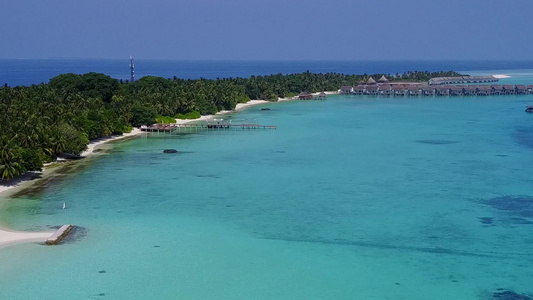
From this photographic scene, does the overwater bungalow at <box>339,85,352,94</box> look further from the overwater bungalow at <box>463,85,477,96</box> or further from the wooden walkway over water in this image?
the wooden walkway over water

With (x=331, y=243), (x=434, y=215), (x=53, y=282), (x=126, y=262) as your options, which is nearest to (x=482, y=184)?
(x=434, y=215)

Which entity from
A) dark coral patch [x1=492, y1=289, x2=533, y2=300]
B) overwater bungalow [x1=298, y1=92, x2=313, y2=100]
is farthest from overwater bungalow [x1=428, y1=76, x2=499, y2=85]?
dark coral patch [x1=492, y1=289, x2=533, y2=300]

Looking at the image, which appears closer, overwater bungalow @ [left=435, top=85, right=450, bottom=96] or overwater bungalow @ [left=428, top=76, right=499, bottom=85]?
overwater bungalow @ [left=435, top=85, right=450, bottom=96]

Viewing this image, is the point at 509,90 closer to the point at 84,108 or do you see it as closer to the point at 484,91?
the point at 484,91

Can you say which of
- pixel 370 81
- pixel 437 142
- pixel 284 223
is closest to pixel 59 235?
pixel 284 223

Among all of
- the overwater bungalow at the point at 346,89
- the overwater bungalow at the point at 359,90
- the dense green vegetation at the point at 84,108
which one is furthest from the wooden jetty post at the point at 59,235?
the overwater bungalow at the point at 359,90

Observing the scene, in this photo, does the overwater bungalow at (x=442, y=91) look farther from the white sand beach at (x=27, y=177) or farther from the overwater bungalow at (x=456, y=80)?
the white sand beach at (x=27, y=177)
